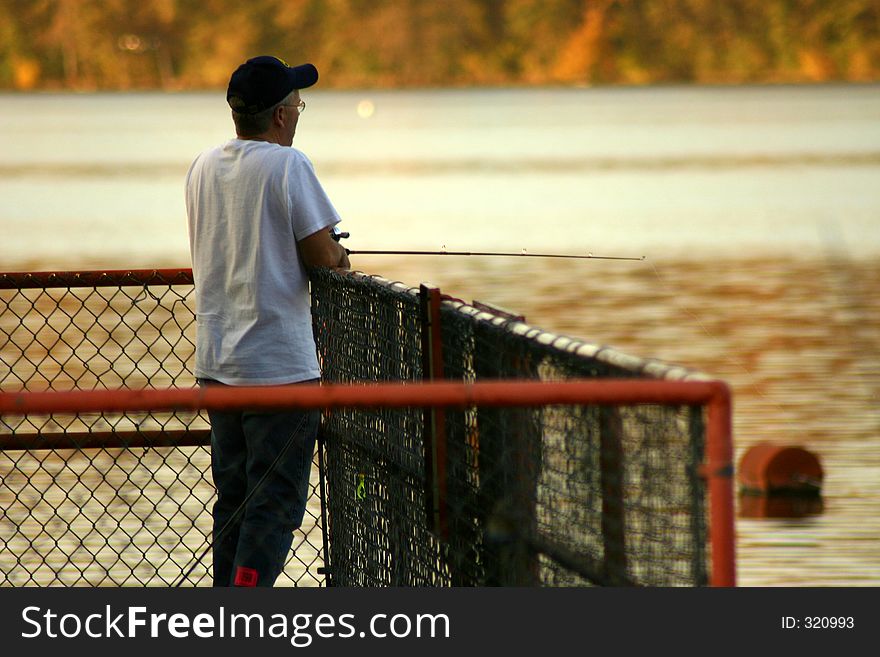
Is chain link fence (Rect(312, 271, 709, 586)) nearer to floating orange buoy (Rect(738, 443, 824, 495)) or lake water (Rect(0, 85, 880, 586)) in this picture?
lake water (Rect(0, 85, 880, 586))

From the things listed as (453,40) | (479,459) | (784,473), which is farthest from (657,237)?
(453,40)

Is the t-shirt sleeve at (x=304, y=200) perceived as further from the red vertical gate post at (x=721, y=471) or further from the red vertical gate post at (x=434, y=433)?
the red vertical gate post at (x=721, y=471)

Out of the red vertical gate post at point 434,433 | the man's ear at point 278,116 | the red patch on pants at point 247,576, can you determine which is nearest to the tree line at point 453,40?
the man's ear at point 278,116

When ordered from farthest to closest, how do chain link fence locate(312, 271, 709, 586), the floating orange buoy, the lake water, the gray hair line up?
the lake water, the floating orange buoy, the gray hair, chain link fence locate(312, 271, 709, 586)

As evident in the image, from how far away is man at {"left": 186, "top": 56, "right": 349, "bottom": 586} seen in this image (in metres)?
4.45

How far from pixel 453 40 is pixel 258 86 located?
469 ft

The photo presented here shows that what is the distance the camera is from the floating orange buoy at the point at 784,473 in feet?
28.7

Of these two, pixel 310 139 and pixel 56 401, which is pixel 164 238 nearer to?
pixel 56 401

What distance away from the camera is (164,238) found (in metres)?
27.0

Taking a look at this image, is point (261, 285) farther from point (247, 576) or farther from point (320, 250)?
point (247, 576)

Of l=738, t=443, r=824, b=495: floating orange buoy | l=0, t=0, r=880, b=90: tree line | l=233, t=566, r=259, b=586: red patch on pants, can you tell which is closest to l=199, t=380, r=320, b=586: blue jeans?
l=233, t=566, r=259, b=586: red patch on pants

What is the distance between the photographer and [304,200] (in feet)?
14.6

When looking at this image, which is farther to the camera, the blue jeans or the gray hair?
the gray hair

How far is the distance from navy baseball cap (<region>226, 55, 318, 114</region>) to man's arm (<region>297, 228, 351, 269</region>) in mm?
386
